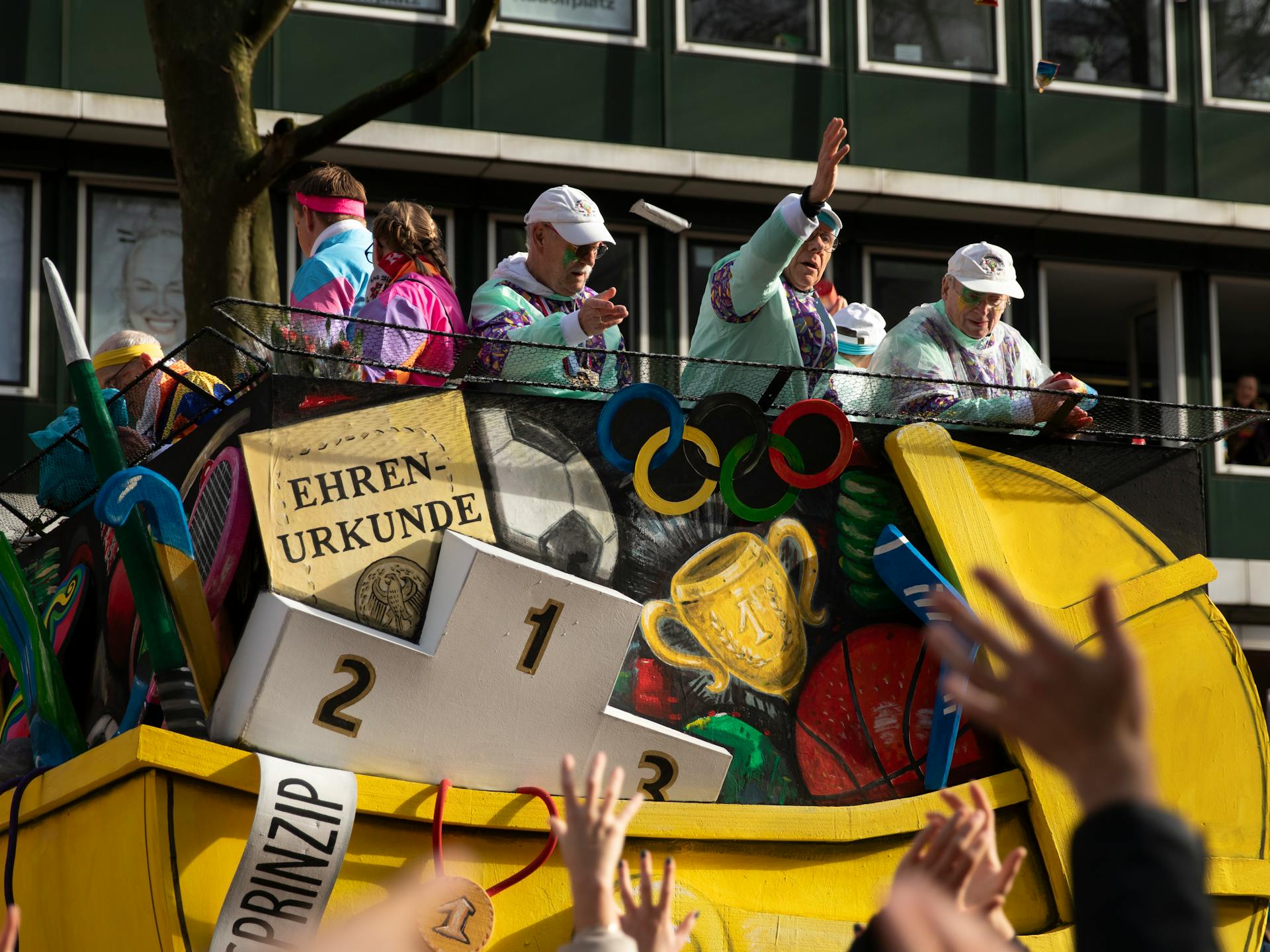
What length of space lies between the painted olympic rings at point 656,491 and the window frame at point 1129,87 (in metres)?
11.4

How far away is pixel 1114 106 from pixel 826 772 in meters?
12.0

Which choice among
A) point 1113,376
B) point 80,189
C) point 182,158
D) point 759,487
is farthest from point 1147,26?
point 759,487

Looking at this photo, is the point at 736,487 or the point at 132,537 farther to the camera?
the point at 736,487

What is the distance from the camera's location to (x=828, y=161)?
5.18 metres

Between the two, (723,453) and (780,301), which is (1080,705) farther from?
(780,301)

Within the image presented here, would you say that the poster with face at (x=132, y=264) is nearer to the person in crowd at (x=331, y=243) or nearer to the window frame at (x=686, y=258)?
the window frame at (x=686, y=258)

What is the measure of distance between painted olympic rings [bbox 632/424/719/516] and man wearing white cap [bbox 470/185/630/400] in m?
0.19

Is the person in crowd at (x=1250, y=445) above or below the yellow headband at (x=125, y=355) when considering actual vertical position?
above

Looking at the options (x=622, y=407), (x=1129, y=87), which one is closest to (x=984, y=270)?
(x=622, y=407)

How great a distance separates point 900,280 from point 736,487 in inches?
411

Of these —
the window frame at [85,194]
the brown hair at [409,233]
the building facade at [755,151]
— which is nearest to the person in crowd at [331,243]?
the brown hair at [409,233]

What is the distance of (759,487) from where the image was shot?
4797 mm

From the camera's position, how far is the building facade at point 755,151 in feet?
43.4

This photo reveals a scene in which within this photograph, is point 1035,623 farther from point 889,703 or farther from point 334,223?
point 334,223
